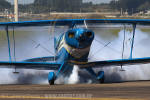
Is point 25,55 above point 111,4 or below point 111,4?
below

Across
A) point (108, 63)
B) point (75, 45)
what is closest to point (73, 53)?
point (75, 45)

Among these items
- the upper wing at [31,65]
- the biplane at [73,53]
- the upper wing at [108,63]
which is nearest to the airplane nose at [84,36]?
the biplane at [73,53]

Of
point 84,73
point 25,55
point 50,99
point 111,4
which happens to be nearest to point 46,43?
point 25,55

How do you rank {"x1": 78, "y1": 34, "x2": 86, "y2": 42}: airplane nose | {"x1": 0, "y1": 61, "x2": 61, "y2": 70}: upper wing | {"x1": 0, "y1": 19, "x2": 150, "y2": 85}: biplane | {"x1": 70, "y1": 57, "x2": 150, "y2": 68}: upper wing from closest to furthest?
1. {"x1": 78, "y1": 34, "x2": 86, "y2": 42}: airplane nose
2. {"x1": 0, "y1": 19, "x2": 150, "y2": 85}: biplane
3. {"x1": 70, "y1": 57, "x2": 150, "y2": 68}: upper wing
4. {"x1": 0, "y1": 61, "x2": 61, "y2": 70}: upper wing

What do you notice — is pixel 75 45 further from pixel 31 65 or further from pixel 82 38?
pixel 31 65

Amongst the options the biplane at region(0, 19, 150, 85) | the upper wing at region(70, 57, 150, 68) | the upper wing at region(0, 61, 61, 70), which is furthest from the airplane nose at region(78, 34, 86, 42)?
the upper wing at region(0, 61, 61, 70)

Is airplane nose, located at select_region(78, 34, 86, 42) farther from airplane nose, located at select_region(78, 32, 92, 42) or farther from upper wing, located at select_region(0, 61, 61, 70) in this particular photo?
upper wing, located at select_region(0, 61, 61, 70)

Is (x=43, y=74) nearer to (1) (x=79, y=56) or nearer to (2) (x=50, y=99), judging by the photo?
(1) (x=79, y=56)

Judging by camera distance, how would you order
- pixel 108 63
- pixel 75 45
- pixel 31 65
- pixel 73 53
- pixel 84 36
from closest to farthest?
pixel 84 36
pixel 75 45
pixel 73 53
pixel 31 65
pixel 108 63

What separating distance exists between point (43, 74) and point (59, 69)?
6.81 ft

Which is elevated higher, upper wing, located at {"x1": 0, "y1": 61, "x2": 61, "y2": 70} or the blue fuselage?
the blue fuselage

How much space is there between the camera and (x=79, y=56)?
11633 millimetres

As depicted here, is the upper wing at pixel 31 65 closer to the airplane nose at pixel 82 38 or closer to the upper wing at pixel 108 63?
the upper wing at pixel 108 63

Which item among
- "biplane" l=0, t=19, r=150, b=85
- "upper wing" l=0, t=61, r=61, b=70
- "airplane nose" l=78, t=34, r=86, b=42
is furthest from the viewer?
"upper wing" l=0, t=61, r=61, b=70
